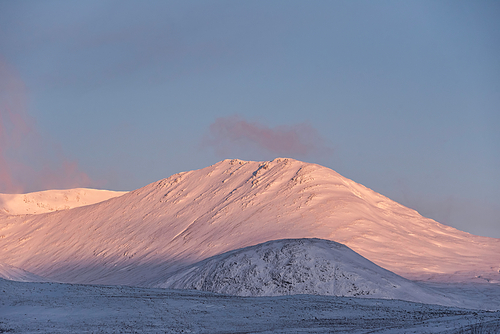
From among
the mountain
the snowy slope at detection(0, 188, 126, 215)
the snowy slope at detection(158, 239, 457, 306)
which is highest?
the snowy slope at detection(0, 188, 126, 215)

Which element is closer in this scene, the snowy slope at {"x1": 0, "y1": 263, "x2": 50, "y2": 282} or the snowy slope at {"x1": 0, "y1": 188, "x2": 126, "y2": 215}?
the snowy slope at {"x1": 0, "y1": 263, "x2": 50, "y2": 282}

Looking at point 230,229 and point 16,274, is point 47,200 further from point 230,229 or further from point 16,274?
point 230,229

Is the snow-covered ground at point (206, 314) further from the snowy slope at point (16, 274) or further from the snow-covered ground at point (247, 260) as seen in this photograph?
the snowy slope at point (16, 274)

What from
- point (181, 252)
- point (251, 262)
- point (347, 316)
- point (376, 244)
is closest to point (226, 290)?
point (251, 262)

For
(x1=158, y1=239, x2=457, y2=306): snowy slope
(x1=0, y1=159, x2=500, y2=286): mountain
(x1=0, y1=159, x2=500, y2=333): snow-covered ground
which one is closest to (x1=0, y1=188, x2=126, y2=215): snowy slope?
(x1=0, y1=159, x2=500, y2=333): snow-covered ground

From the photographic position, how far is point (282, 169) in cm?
6512

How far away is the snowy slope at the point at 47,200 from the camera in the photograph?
420 feet

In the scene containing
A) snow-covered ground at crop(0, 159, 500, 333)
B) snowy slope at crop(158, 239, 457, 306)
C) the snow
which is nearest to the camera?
snow-covered ground at crop(0, 159, 500, 333)

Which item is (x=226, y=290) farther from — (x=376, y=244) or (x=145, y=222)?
(x=145, y=222)

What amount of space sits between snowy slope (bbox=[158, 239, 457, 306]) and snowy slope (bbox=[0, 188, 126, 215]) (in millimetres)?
108442

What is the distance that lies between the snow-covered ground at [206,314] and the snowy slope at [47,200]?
11396 cm

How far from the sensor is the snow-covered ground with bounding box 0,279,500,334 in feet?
57.4

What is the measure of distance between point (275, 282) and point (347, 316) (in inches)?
321

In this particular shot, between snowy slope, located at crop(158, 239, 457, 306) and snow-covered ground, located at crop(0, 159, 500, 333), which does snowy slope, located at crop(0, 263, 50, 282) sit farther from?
snowy slope, located at crop(158, 239, 457, 306)
